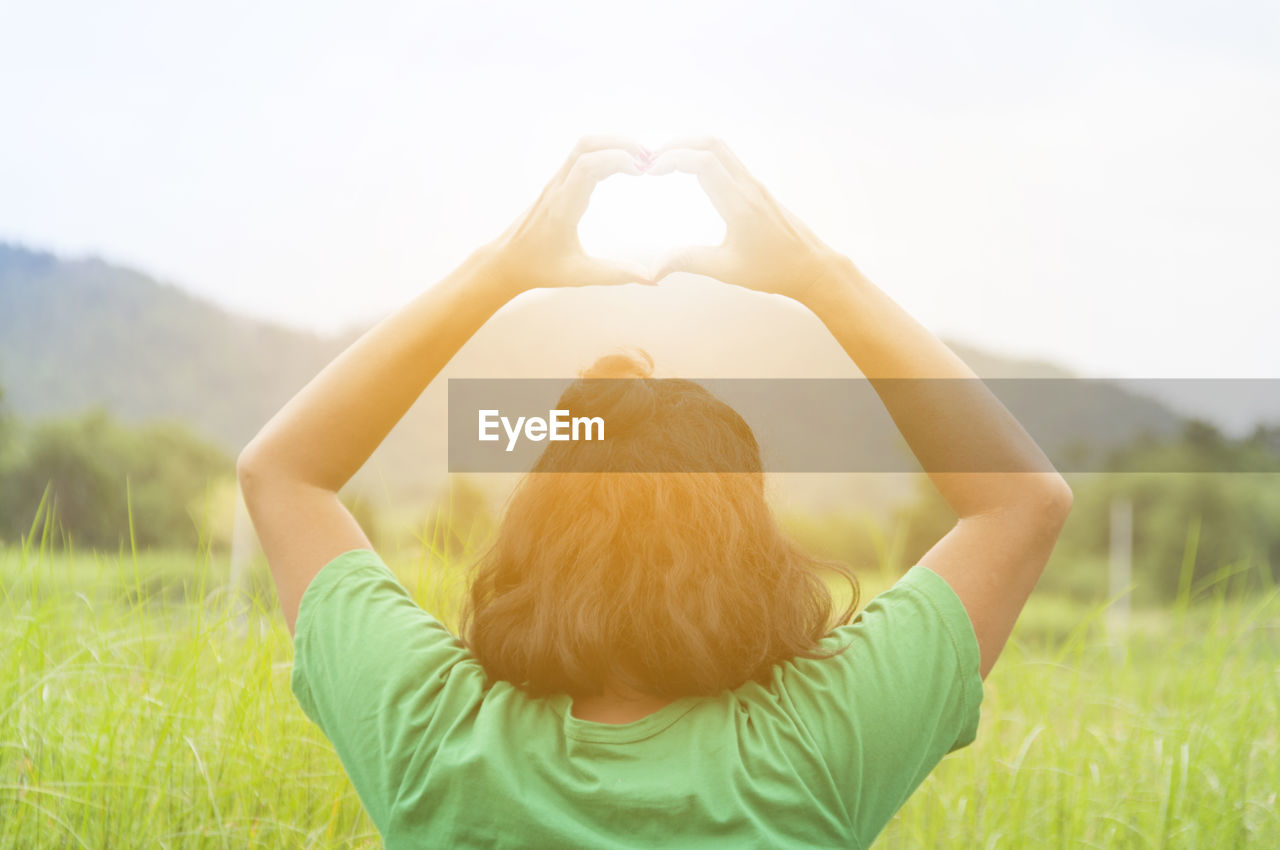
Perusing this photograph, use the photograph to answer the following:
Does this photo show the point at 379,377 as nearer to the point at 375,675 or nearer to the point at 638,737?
the point at 375,675

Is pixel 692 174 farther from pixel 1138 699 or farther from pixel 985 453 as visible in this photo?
pixel 1138 699

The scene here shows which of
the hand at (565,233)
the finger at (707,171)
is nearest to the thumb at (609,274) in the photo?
the hand at (565,233)

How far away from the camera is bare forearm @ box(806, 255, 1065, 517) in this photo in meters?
0.88

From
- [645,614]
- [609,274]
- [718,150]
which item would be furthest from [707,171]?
[645,614]

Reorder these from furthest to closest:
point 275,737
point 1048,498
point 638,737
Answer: point 275,737 → point 1048,498 → point 638,737

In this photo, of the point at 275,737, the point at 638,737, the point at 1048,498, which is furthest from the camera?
the point at 275,737

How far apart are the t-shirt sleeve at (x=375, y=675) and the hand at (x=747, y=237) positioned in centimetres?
45

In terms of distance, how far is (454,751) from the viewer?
0.75 metres

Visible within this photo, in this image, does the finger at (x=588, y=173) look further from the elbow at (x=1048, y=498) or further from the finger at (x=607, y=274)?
the elbow at (x=1048, y=498)

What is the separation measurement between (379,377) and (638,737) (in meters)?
0.45

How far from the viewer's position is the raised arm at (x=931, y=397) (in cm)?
86

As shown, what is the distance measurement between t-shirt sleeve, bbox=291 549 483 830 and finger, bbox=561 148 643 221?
434 mm

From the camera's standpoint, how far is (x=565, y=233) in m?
0.93

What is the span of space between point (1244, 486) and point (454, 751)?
58.9ft
